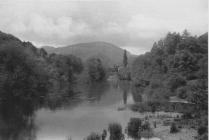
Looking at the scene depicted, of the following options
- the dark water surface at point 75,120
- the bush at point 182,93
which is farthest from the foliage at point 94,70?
the bush at point 182,93

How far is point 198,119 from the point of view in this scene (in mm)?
34938

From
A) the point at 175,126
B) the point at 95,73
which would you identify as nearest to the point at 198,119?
the point at 175,126

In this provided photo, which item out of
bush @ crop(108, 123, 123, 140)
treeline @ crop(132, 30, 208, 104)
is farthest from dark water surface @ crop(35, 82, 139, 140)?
treeline @ crop(132, 30, 208, 104)

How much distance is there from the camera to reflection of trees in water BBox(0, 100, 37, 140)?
31697mm

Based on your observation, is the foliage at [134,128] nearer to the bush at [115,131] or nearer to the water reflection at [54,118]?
the bush at [115,131]

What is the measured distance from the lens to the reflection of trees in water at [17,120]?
31697 mm

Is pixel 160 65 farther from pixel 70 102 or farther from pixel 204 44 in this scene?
pixel 70 102

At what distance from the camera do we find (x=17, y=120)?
39.4 meters

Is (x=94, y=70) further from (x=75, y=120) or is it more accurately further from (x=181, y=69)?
(x=75, y=120)

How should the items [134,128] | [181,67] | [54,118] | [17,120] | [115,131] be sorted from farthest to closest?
1. [181,67]
2. [54,118]
3. [17,120]
4. [134,128]
5. [115,131]

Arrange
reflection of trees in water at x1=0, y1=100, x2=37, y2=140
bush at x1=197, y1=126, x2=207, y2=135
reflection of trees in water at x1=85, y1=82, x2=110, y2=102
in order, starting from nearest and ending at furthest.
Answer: bush at x1=197, y1=126, x2=207, y2=135
reflection of trees in water at x1=0, y1=100, x2=37, y2=140
reflection of trees in water at x1=85, y1=82, x2=110, y2=102

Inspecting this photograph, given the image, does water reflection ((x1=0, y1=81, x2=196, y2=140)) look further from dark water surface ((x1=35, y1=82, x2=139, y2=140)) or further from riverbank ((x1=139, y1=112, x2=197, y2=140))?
riverbank ((x1=139, y1=112, x2=197, y2=140))

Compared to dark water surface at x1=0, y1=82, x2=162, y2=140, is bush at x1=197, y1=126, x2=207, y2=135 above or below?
above

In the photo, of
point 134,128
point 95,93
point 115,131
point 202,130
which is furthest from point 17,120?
point 95,93
